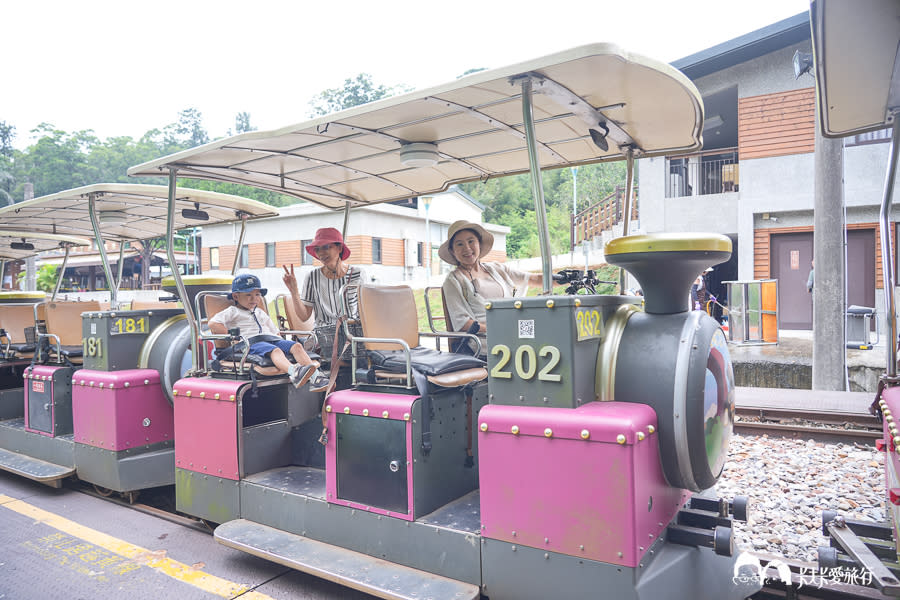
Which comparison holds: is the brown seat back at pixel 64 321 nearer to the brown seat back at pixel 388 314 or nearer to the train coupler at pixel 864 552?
the brown seat back at pixel 388 314

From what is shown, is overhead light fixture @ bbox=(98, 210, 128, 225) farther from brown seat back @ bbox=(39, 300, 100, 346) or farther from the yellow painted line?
the yellow painted line

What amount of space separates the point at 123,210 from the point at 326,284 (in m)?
2.46

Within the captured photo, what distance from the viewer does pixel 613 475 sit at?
2.29 metres

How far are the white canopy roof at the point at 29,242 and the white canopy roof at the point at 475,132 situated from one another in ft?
11.3

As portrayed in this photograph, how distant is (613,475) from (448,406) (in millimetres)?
1175

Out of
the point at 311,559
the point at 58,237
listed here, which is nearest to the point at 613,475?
the point at 311,559

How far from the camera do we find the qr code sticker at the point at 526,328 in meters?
2.57

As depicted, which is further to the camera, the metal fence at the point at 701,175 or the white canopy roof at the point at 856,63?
the metal fence at the point at 701,175

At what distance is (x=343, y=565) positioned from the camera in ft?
9.88

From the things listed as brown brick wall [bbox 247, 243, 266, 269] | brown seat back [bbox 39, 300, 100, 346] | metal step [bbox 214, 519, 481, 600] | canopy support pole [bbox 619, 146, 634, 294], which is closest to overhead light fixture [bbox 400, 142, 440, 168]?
canopy support pole [bbox 619, 146, 634, 294]

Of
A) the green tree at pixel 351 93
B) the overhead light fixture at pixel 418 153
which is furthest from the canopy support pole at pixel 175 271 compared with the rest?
the green tree at pixel 351 93

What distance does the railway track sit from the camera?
5.31 meters

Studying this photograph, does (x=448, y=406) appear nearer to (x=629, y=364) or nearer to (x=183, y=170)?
(x=629, y=364)

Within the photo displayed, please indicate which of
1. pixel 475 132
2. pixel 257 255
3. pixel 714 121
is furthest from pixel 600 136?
pixel 257 255
